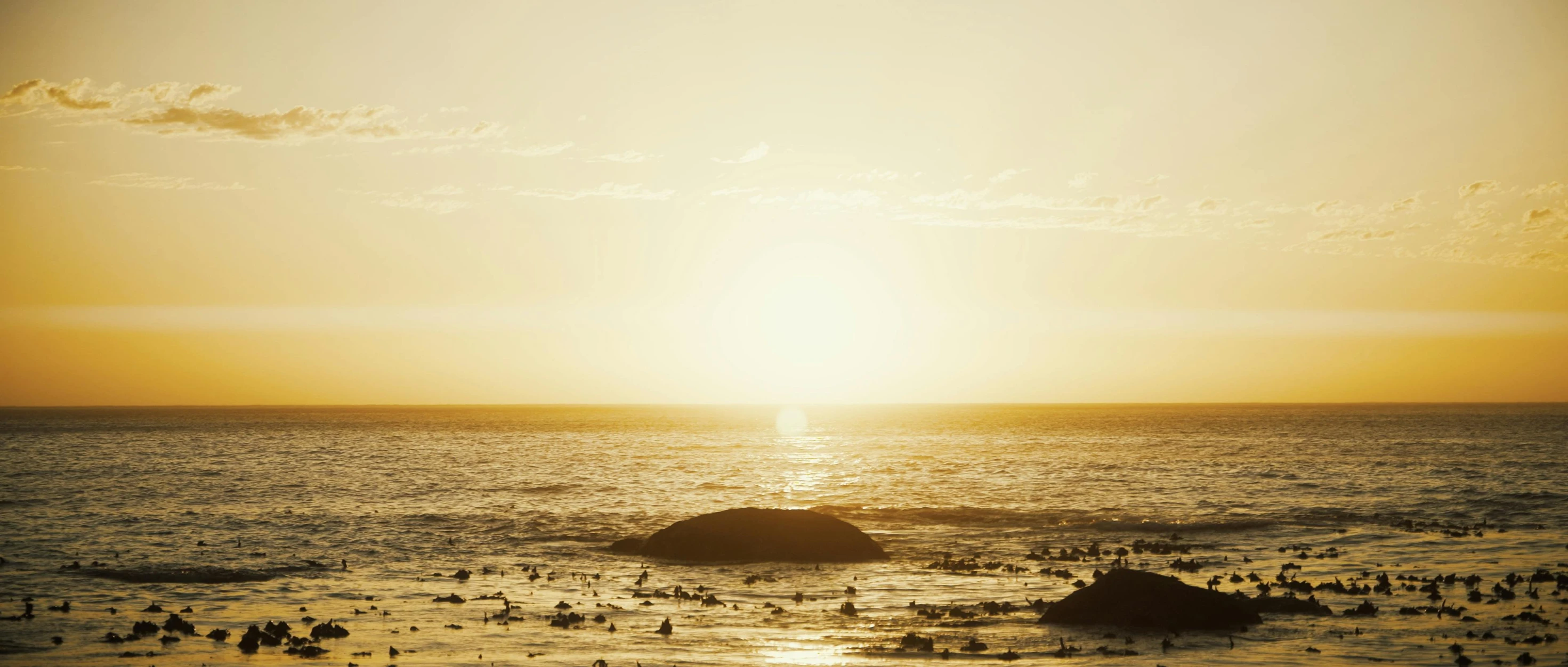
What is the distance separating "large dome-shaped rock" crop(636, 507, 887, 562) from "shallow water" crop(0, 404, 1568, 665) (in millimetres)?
1533

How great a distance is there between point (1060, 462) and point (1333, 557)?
198ft

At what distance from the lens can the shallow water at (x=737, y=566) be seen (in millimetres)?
24875

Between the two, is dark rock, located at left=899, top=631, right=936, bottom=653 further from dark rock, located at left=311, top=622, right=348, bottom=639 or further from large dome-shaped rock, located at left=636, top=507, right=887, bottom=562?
large dome-shaped rock, located at left=636, top=507, right=887, bottom=562

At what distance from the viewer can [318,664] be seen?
22953mm

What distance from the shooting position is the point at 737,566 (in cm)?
3956

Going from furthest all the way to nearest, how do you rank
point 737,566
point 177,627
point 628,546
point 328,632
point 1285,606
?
point 628,546
point 737,566
point 1285,606
point 177,627
point 328,632

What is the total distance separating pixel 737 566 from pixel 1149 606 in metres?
17.2

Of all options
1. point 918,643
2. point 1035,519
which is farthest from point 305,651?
point 1035,519

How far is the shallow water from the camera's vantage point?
81.6ft

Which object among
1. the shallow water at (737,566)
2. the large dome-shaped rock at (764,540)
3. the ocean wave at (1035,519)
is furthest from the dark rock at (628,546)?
the ocean wave at (1035,519)

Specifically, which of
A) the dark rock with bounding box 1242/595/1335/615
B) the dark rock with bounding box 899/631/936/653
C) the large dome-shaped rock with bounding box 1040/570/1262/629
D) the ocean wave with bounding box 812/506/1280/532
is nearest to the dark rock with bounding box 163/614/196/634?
the dark rock with bounding box 899/631/936/653

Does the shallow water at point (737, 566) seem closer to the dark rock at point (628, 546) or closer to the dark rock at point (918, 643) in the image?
the dark rock at point (918, 643)

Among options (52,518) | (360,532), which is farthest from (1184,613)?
(52,518)

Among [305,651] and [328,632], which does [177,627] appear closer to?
[328,632]
